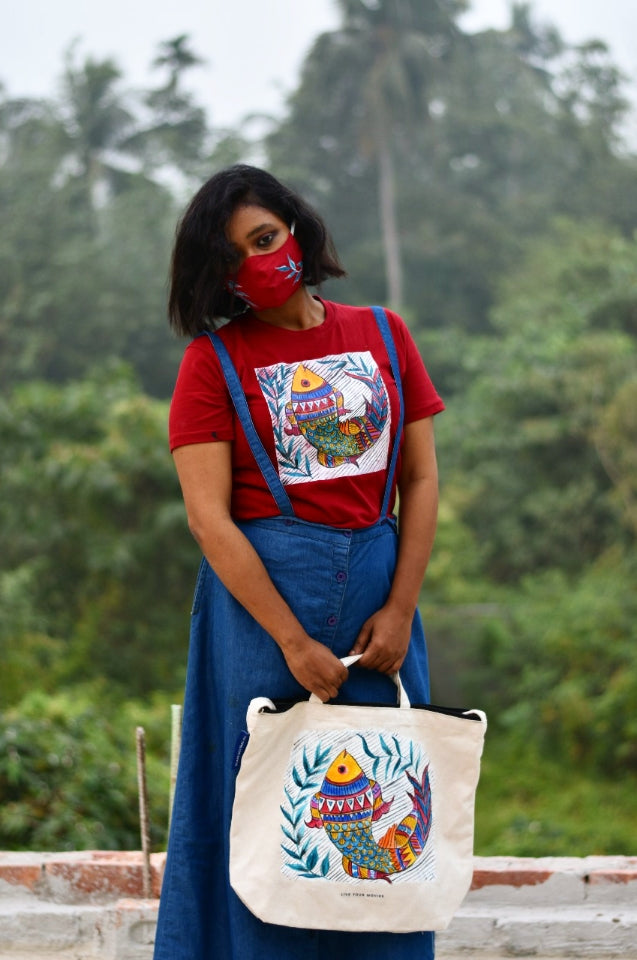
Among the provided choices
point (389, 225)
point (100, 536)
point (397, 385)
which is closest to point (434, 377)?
point (389, 225)

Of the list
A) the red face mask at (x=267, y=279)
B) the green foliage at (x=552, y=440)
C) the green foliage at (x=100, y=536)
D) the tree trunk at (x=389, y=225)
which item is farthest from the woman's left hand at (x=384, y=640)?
the tree trunk at (x=389, y=225)

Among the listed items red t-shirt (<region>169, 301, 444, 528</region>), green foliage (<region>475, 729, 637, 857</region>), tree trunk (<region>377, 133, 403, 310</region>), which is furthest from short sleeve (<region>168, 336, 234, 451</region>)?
tree trunk (<region>377, 133, 403, 310</region>)

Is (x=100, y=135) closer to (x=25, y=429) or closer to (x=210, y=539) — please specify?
(x=25, y=429)

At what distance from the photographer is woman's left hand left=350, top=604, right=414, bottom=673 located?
5.77ft

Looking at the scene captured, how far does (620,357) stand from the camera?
13930 mm

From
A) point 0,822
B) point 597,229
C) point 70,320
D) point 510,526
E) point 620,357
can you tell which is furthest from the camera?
point 597,229

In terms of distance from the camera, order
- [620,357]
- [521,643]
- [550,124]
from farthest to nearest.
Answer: [550,124]
[620,357]
[521,643]

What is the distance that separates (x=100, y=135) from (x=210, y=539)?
26.6 meters

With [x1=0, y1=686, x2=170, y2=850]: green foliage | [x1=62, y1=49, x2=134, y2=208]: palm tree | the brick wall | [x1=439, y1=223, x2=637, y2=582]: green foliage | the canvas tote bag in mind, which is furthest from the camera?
[x1=62, y1=49, x2=134, y2=208]: palm tree

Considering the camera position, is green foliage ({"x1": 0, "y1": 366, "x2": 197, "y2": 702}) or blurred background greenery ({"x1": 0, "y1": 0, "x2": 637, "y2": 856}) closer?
blurred background greenery ({"x1": 0, "y1": 0, "x2": 637, "y2": 856})

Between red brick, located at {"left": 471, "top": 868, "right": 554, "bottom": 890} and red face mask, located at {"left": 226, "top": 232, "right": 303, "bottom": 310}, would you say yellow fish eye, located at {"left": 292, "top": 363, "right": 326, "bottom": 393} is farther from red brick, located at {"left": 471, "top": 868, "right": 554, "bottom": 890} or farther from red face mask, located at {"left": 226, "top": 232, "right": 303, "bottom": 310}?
red brick, located at {"left": 471, "top": 868, "right": 554, "bottom": 890}

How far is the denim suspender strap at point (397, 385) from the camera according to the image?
184cm

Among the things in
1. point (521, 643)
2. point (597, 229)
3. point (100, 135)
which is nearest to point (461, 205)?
point (597, 229)

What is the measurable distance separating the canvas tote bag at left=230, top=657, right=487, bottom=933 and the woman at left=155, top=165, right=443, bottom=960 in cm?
7
